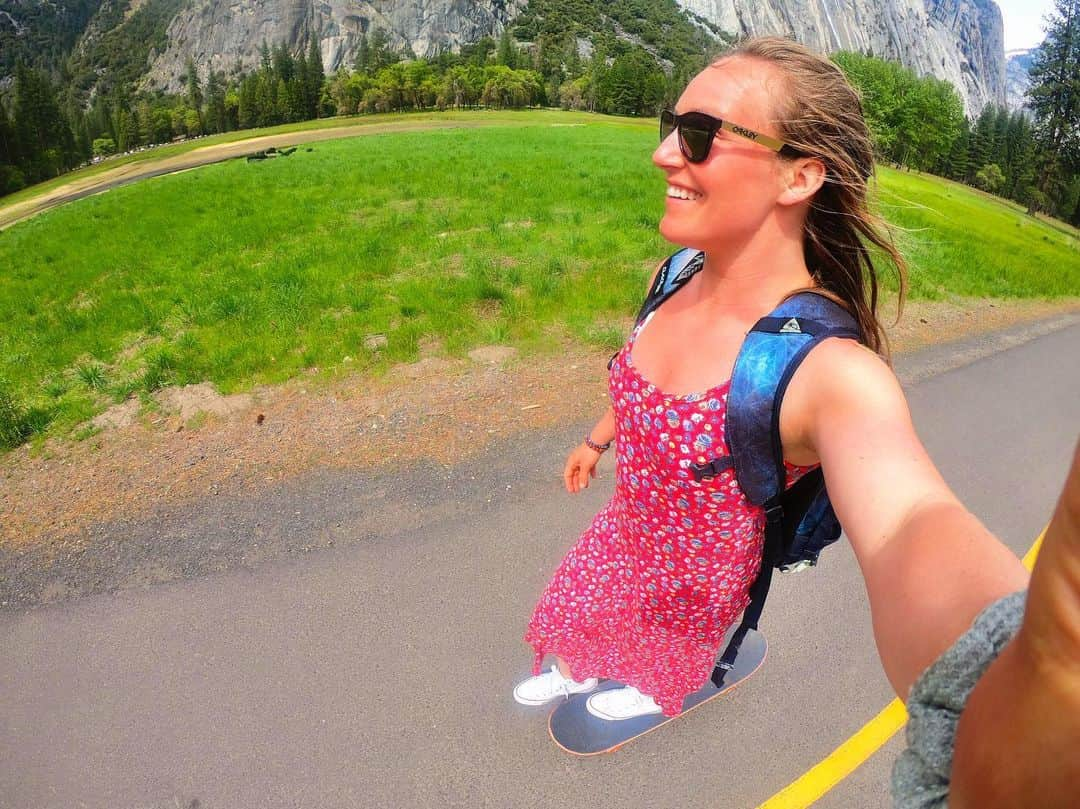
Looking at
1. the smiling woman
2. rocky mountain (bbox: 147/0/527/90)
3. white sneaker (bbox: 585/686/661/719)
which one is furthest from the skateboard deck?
rocky mountain (bbox: 147/0/527/90)

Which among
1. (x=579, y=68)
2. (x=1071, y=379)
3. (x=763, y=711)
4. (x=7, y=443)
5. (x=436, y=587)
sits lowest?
(x=1071, y=379)

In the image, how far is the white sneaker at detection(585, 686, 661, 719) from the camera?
2619 mm

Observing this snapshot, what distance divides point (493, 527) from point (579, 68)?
113m

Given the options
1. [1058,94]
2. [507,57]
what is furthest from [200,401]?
[507,57]

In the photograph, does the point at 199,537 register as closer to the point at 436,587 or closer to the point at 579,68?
the point at 436,587

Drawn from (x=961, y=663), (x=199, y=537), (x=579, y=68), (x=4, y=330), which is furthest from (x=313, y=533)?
(x=579, y=68)

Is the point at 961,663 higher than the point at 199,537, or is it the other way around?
the point at 961,663

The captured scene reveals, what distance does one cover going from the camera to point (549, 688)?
2.74 meters

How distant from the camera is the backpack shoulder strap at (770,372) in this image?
128 centimetres

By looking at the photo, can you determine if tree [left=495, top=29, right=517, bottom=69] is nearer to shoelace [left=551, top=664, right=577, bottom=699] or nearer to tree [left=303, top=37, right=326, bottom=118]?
tree [left=303, top=37, right=326, bottom=118]

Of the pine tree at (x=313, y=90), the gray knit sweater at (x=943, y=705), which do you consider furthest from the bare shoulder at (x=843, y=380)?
the pine tree at (x=313, y=90)

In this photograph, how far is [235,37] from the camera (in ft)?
490

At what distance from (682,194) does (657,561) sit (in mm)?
1005

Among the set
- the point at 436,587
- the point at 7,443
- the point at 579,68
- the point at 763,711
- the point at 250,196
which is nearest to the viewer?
the point at 763,711
